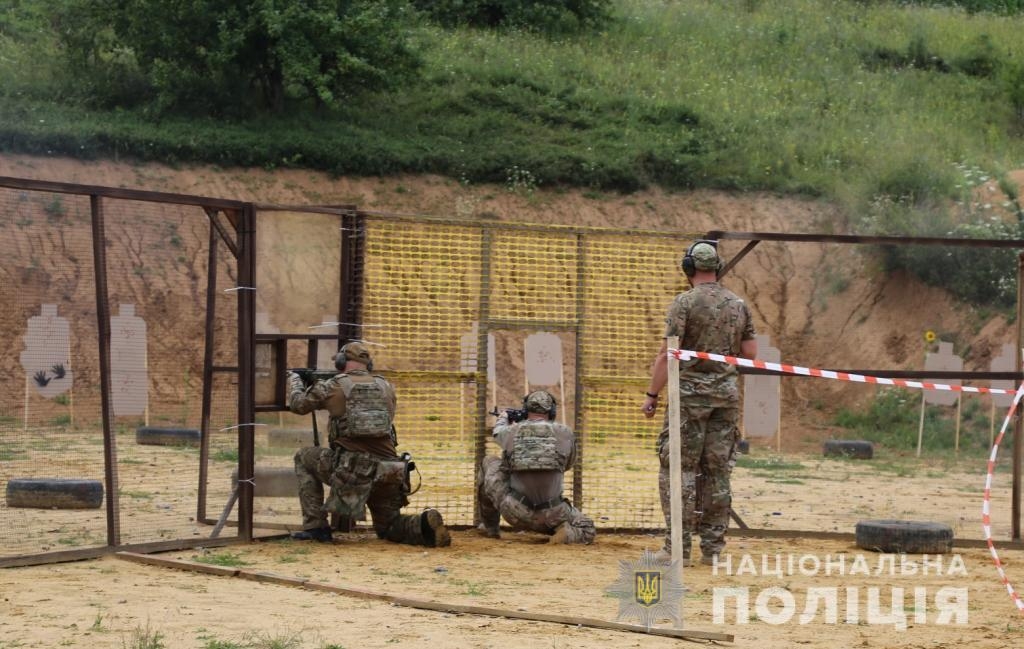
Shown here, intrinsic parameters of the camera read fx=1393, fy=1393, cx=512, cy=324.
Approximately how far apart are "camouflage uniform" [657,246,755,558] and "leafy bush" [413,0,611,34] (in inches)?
1164

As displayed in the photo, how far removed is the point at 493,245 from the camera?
11.9m

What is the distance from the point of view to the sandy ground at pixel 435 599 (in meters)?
7.10

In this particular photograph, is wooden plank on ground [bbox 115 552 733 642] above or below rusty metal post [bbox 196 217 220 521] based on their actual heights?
below

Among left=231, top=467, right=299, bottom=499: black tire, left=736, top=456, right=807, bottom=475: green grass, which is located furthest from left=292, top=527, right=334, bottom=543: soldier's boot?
left=736, top=456, right=807, bottom=475: green grass

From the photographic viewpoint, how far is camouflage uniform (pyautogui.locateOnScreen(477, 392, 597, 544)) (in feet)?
35.6

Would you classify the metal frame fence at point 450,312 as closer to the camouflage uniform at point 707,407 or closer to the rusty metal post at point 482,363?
the rusty metal post at point 482,363

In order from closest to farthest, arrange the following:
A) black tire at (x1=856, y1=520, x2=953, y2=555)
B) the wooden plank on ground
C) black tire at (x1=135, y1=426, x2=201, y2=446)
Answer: the wooden plank on ground, black tire at (x1=856, y1=520, x2=953, y2=555), black tire at (x1=135, y1=426, x2=201, y2=446)

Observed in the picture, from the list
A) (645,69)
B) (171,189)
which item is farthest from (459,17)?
(171,189)

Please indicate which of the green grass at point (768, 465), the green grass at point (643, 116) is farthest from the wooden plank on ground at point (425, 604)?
the green grass at point (643, 116)

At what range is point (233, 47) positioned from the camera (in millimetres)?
29562

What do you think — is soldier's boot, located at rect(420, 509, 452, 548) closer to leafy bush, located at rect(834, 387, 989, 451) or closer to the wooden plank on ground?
the wooden plank on ground

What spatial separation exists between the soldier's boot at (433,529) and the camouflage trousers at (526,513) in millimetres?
620

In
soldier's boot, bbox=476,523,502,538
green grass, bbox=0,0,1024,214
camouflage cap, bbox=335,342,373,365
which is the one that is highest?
green grass, bbox=0,0,1024,214

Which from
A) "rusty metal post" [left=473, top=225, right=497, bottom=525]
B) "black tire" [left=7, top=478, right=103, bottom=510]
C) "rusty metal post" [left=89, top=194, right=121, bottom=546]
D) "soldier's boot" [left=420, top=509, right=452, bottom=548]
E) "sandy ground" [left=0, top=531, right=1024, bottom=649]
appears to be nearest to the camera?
"sandy ground" [left=0, top=531, right=1024, bottom=649]
